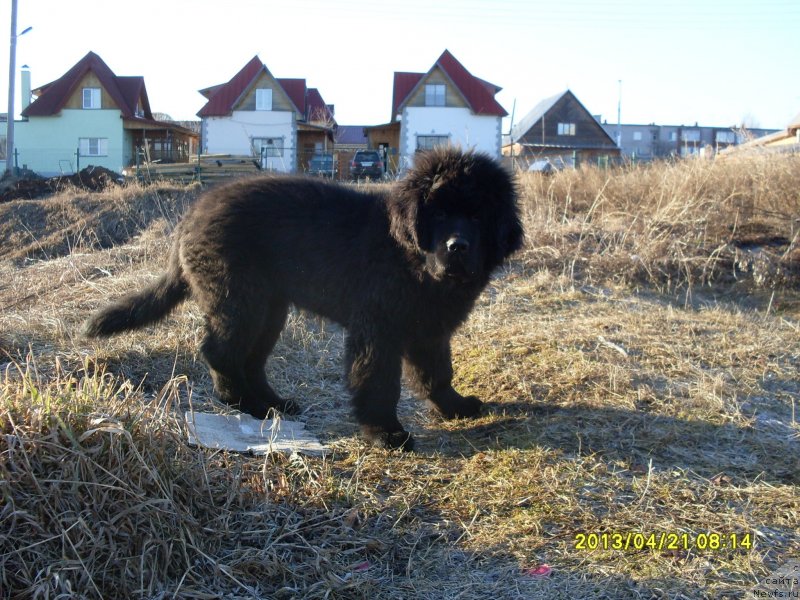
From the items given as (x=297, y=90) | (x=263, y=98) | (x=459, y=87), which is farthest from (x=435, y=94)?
(x=263, y=98)

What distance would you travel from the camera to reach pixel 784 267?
885 cm

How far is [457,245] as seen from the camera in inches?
159

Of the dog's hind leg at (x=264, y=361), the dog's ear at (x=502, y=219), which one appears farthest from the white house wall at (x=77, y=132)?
the dog's ear at (x=502, y=219)

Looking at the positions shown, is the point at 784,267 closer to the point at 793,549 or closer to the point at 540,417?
the point at 540,417

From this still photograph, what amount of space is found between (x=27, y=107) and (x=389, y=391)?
45643 mm

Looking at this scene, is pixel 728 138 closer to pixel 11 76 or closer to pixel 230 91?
pixel 230 91

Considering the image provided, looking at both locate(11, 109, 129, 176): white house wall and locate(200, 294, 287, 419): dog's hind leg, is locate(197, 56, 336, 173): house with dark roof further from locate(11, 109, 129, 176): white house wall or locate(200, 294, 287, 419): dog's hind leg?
locate(200, 294, 287, 419): dog's hind leg

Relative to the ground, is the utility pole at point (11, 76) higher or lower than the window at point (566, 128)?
lower

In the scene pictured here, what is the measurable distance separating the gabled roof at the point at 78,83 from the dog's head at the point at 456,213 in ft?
138

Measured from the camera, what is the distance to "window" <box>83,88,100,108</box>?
4209 centimetres

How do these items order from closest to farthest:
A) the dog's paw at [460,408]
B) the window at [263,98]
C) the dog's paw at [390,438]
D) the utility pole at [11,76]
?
the dog's paw at [390,438] → the dog's paw at [460,408] → the utility pole at [11,76] → the window at [263,98]

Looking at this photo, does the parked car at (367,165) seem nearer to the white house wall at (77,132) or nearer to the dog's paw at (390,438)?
the white house wall at (77,132)

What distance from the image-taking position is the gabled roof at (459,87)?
41.8 m

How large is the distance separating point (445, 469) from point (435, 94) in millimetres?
40132
